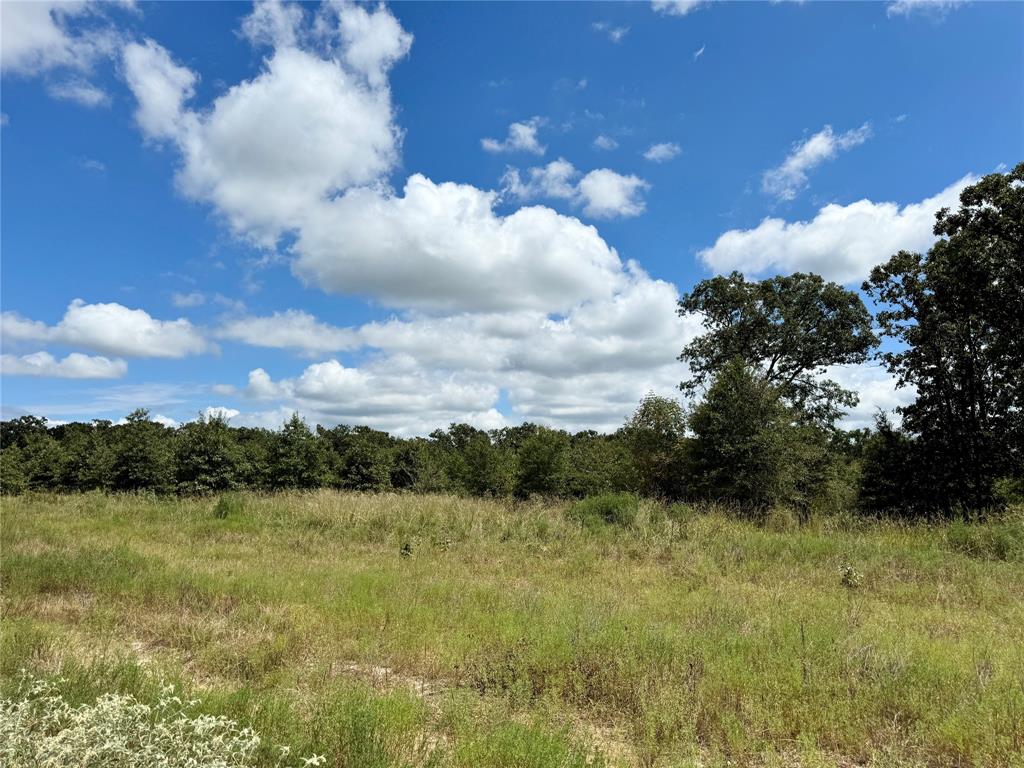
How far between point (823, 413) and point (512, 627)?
3190 centimetres

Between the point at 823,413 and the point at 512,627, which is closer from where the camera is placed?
the point at 512,627

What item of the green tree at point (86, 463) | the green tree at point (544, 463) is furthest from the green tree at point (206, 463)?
the green tree at point (544, 463)

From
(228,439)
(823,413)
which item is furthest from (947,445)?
(228,439)

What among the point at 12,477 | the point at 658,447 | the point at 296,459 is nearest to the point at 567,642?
the point at 658,447

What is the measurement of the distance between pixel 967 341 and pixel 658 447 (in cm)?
1318

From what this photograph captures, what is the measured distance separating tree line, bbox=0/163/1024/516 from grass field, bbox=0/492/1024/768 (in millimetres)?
8124

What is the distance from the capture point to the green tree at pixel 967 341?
18156mm

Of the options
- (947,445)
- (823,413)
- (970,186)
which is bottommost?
(947,445)

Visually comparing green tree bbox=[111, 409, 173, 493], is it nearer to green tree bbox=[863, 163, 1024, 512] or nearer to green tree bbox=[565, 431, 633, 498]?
green tree bbox=[565, 431, 633, 498]

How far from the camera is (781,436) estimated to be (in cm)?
1886

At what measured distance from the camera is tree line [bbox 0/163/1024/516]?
61.9ft

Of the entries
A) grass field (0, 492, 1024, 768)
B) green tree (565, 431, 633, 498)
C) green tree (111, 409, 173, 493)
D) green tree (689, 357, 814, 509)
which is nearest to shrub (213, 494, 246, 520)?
grass field (0, 492, 1024, 768)

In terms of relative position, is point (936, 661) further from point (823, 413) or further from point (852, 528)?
point (823, 413)

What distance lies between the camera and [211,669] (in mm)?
5375
